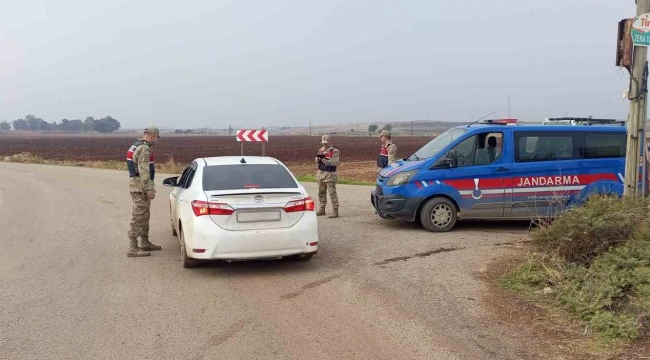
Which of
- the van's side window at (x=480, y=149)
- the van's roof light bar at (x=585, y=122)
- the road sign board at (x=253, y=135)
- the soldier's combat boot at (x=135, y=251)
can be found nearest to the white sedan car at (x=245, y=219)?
the soldier's combat boot at (x=135, y=251)

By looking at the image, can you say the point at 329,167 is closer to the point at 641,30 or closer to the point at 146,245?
the point at 146,245

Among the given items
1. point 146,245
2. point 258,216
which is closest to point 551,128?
point 258,216

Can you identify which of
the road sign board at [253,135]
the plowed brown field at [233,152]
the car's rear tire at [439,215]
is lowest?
the plowed brown field at [233,152]

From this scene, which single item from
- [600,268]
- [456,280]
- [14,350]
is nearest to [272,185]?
[456,280]

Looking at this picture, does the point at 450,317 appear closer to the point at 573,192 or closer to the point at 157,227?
the point at 573,192

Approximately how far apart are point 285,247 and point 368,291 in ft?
4.11

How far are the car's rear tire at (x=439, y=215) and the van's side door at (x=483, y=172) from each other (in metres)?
0.20

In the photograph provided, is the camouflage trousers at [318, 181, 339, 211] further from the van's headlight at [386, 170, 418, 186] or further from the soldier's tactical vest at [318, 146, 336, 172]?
the van's headlight at [386, 170, 418, 186]

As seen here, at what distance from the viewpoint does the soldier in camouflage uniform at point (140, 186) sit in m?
7.89

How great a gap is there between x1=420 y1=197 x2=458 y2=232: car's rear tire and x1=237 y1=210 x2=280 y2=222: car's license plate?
11.3 feet

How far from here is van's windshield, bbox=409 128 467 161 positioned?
9.61 meters

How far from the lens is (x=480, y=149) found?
9.45 m

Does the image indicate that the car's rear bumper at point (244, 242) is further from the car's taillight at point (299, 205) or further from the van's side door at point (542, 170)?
the van's side door at point (542, 170)

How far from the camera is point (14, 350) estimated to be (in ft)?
14.8
